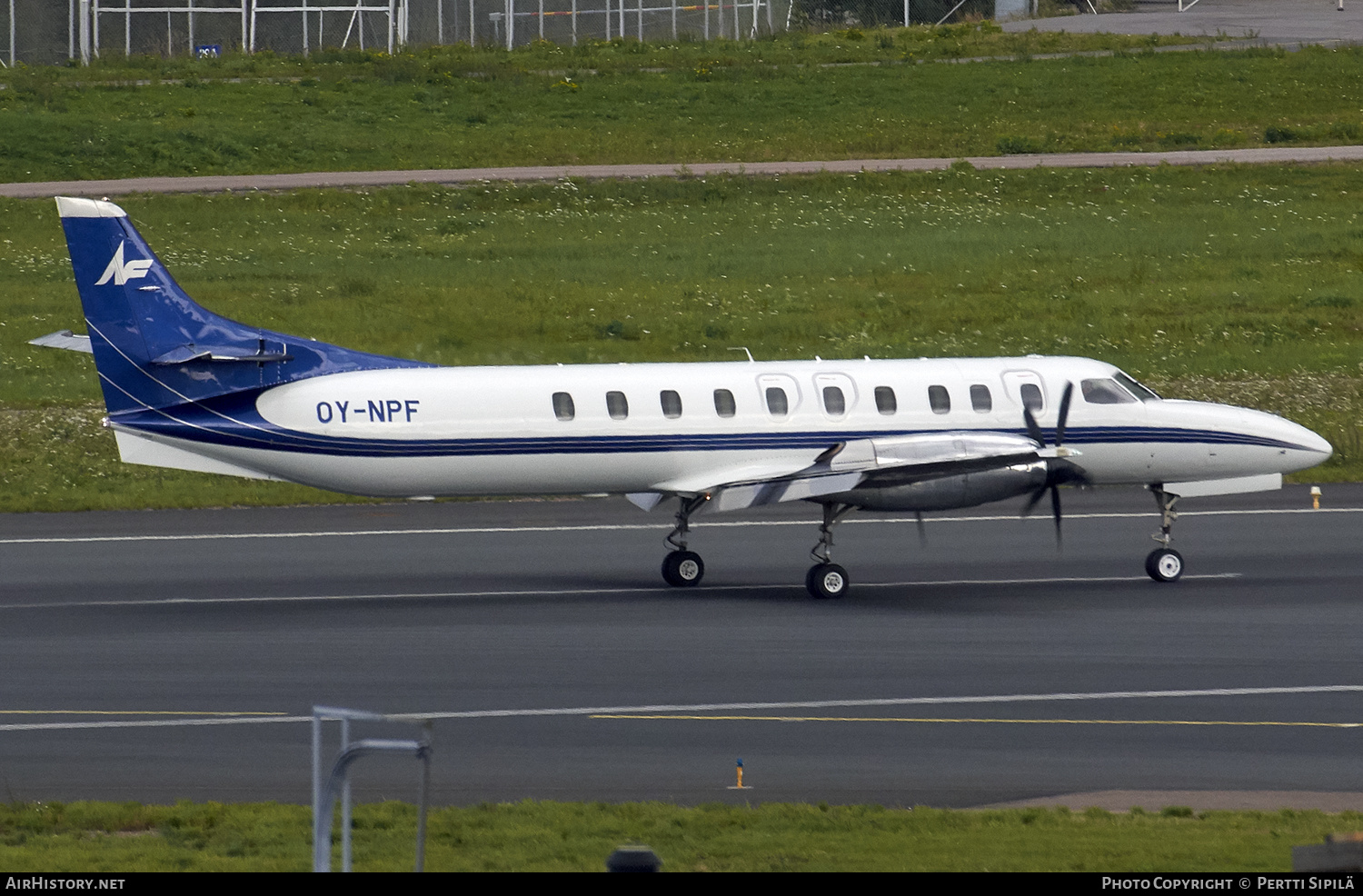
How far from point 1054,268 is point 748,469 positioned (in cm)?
2824

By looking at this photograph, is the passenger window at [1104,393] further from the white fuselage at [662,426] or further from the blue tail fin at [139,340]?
the blue tail fin at [139,340]

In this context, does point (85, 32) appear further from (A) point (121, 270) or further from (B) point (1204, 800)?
(B) point (1204, 800)

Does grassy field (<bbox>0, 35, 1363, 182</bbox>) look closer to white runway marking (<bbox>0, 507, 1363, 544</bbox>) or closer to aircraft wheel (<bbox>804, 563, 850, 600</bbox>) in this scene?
white runway marking (<bbox>0, 507, 1363, 544</bbox>)

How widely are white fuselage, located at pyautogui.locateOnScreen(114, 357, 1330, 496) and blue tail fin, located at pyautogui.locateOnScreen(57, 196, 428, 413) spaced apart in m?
0.47

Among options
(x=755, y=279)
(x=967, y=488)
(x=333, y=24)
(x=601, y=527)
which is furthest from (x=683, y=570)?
(x=333, y=24)

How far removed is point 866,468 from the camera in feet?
78.7

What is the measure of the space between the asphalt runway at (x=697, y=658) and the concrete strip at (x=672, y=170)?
2810 centimetres

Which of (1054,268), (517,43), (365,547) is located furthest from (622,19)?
(365,547)

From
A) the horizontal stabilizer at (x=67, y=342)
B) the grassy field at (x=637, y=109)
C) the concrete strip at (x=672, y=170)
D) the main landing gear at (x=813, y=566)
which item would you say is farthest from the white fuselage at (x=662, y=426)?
the grassy field at (x=637, y=109)

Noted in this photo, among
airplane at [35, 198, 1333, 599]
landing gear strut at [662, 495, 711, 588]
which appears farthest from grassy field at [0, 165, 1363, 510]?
landing gear strut at [662, 495, 711, 588]

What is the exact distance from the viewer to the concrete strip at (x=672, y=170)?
2275 inches

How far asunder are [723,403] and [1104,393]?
5632 mm

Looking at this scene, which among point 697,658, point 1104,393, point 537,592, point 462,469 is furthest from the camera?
point 1104,393

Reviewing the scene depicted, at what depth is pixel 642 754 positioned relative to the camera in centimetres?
1631
